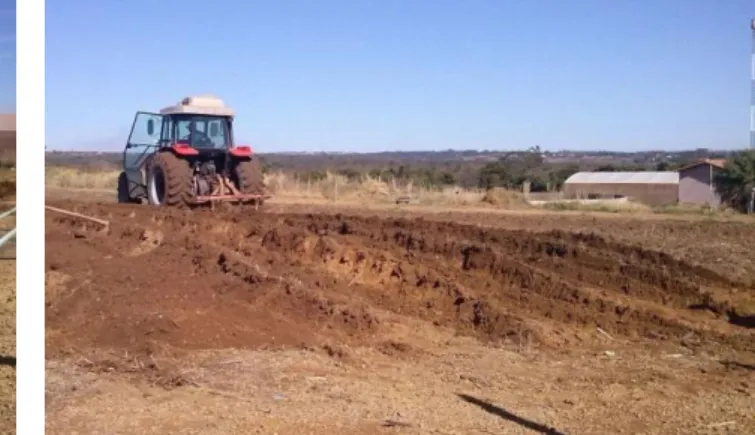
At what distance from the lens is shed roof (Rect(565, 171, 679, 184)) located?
56125 mm

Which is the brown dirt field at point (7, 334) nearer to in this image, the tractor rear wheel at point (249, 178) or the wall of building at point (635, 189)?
the tractor rear wheel at point (249, 178)

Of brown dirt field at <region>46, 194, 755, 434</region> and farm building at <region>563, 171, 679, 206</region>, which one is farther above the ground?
farm building at <region>563, 171, 679, 206</region>

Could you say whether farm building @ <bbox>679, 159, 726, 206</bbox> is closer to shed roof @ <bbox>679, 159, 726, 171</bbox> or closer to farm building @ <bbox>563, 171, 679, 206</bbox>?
shed roof @ <bbox>679, 159, 726, 171</bbox>

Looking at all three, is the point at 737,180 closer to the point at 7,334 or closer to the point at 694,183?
the point at 694,183

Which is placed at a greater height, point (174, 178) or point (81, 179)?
point (174, 178)

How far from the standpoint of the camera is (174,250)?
11641 millimetres

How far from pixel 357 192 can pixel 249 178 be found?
41.9ft

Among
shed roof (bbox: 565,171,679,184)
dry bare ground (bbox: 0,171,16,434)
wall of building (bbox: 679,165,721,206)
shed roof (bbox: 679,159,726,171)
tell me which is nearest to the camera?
dry bare ground (bbox: 0,171,16,434)

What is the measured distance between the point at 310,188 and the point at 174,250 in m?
22.0

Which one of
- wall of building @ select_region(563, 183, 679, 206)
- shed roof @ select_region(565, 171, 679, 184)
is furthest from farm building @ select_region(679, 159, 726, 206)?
shed roof @ select_region(565, 171, 679, 184)

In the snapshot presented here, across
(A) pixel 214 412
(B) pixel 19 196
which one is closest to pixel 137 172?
(A) pixel 214 412

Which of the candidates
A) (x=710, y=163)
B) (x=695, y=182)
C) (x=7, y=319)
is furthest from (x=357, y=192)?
(x=7, y=319)

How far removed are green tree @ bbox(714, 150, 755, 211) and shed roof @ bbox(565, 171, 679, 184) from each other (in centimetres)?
1808

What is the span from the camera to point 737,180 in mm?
34469
